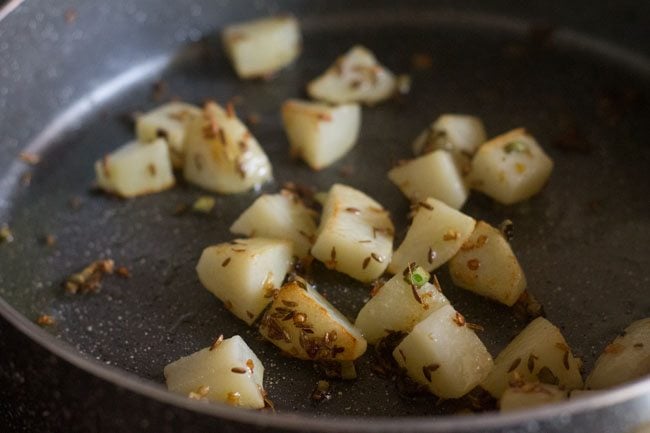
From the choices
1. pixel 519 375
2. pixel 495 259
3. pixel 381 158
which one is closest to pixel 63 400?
pixel 519 375

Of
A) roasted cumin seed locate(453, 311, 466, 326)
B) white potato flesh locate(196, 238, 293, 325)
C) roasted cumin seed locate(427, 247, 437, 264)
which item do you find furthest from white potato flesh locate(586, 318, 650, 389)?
white potato flesh locate(196, 238, 293, 325)

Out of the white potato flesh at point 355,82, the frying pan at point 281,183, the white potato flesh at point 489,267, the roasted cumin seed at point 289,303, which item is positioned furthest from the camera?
the white potato flesh at point 355,82

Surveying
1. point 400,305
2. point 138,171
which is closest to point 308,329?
point 400,305

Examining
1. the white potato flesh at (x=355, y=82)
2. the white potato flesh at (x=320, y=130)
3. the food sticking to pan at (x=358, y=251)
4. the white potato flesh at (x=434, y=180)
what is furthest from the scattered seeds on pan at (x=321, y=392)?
the white potato flesh at (x=355, y=82)

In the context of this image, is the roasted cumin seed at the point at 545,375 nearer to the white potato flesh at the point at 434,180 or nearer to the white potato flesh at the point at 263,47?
the white potato flesh at the point at 434,180

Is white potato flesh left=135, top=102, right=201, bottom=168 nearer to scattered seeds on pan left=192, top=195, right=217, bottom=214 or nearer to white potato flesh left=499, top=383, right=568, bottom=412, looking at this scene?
scattered seeds on pan left=192, top=195, right=217, bottom=214

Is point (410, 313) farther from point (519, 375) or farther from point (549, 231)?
point (549, 231)
